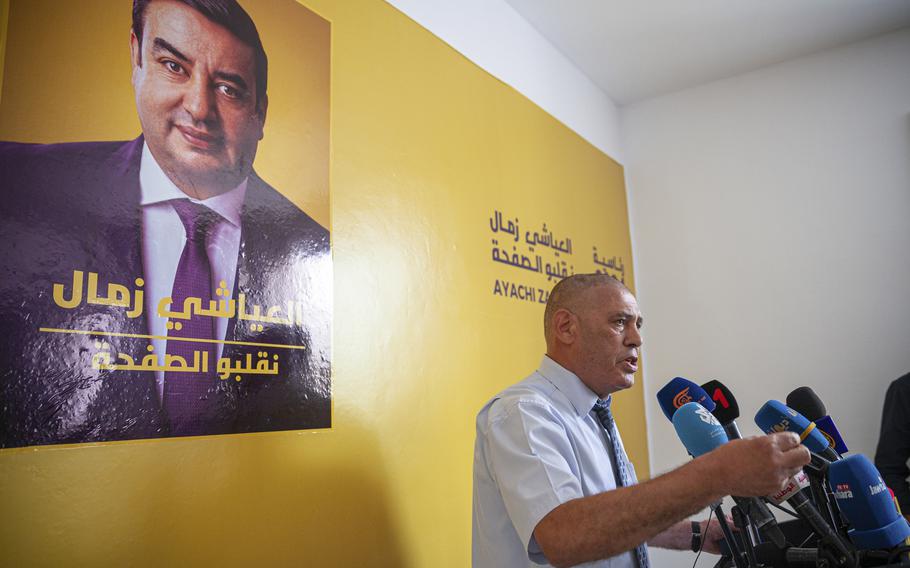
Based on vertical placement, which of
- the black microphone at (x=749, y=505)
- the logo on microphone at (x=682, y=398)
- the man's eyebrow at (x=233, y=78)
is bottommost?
the black microphone at (x=749, y=505)

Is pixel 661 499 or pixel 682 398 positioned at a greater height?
pixel 682 398

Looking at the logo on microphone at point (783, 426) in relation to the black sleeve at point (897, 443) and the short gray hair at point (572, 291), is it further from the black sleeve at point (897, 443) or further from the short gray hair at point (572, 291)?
the black sleeve at point (897, 443)

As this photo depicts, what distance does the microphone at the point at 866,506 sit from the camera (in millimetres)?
1420

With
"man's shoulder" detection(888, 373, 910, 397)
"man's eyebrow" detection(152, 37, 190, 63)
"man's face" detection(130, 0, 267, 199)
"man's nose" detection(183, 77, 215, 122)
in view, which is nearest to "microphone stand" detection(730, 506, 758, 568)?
"man's face" detection(130, 0, 267, 199)

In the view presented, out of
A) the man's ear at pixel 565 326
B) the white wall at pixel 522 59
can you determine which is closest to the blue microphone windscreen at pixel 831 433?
the man's ear at pixel 565 326

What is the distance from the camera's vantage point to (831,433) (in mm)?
1759

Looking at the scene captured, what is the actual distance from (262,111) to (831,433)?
1742 mm

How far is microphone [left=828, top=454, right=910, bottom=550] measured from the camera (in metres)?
1.42

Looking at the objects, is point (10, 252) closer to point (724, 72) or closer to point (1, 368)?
point (1, 368)

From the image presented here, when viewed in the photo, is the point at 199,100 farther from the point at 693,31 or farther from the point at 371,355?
the point at 693,31

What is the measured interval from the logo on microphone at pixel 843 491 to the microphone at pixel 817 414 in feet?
0.88

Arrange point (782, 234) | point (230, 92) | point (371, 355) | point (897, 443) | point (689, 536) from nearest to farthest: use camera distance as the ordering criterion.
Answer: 1. point (230, 92)
2. point (689, 536)
3. point (371, 355)
4. point (897, 443)
5. point (782, 234)

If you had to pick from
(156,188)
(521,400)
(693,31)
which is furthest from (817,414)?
(693,31)

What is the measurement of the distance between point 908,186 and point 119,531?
163 inches
